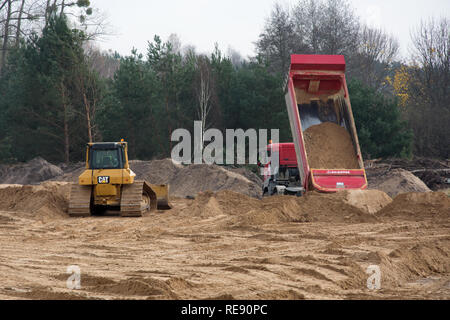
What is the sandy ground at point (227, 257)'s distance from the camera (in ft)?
18.5

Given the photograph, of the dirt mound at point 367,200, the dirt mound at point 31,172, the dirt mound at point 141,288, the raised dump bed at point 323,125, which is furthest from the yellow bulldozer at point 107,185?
the dirt mound at point 31,172

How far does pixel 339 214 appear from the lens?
12.5m

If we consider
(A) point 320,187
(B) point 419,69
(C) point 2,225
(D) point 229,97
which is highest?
(B) point 419,69

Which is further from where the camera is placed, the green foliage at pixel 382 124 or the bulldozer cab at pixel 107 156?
the green foliage at pixel 382 124

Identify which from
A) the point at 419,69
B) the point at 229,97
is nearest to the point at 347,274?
the point at 229,97

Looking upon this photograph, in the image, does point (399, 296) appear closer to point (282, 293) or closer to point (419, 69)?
point (282, 293)

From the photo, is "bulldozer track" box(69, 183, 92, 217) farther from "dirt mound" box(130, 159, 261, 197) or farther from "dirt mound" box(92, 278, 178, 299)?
"dirt mound" box(92, 278, 178, 299)

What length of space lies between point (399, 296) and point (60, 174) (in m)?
23.7

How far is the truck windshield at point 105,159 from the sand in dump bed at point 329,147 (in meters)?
5.32

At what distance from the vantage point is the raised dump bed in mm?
14070

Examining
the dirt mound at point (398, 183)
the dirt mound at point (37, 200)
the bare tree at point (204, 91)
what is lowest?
the dirt mound at point (37, 200)

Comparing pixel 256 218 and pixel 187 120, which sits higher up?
pixel 187 120

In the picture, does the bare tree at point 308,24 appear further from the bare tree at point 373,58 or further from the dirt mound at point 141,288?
the dirt mound at point 141,288
